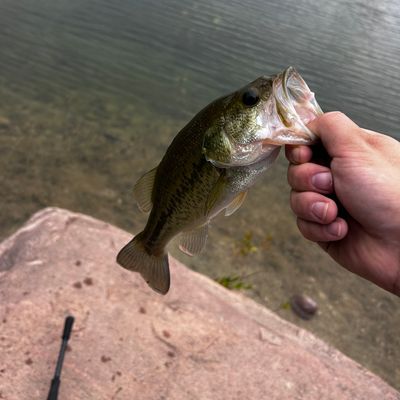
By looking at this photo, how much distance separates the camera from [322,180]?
2.23m

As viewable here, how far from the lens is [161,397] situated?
337cm

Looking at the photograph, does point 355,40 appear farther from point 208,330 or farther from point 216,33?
point 208,330

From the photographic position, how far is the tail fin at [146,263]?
2.52 meters

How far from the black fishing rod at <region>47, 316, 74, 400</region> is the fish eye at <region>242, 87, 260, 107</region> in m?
2.37

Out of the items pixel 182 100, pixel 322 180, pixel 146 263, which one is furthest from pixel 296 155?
pixel 182 100

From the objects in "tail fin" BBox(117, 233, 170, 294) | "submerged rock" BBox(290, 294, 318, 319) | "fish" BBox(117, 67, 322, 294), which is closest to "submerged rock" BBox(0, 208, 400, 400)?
"tail fin" BBox(117, 233, 170, 294)

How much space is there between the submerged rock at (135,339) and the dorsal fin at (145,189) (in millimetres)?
1648

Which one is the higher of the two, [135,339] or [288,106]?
[288,106]

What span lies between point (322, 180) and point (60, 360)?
92.3 inches

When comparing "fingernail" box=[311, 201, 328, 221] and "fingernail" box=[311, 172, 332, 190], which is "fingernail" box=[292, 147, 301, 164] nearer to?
"fingernail" box=[311, 172, 332, 190]

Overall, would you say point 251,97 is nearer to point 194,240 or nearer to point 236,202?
point 236,202

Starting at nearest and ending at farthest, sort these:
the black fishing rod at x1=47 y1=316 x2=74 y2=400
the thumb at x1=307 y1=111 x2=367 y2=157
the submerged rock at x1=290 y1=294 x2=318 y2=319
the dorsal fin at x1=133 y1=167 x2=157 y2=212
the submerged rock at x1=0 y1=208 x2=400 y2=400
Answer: the thumb at x1=307 y1=111 x2=367 y2=157 < the dorsal fin at x1=133 y1=167 x2=157 y2=212 < the black fishing rod at x1=47 y1=316 x2=74 y2=400 < the submerged rock at x1=0 y1=208 x2=400 y2=400 < the submerged rock at x1=290 y1=294 x2=318 y2=319

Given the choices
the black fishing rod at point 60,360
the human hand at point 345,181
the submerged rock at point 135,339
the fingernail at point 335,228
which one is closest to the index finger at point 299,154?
the human hand at point 345,181

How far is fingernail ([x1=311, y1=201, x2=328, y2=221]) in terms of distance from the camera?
2205mm
